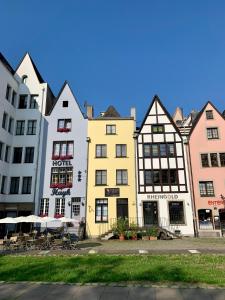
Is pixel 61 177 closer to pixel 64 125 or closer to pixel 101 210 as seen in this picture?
pixel 101 210

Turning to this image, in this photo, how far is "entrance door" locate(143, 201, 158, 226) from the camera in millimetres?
27062

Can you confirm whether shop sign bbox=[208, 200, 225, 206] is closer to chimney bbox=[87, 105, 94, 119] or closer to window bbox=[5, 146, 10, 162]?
chimney bbox=[87, 105, 94, 119]

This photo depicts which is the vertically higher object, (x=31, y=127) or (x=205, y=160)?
(x=31, y=127)

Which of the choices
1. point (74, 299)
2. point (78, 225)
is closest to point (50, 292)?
point (74, 299)

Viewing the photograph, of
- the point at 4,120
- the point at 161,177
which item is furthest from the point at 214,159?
the point at 4,120

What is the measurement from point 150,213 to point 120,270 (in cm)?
1753

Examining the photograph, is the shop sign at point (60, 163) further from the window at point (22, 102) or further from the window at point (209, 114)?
the window at point (209, 114)

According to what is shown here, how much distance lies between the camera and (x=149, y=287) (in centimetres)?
798

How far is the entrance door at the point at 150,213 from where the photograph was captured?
27062mm

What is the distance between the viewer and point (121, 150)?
2966cm

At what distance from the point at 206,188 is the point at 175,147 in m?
5.33

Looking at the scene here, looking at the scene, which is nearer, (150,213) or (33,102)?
(150,213)

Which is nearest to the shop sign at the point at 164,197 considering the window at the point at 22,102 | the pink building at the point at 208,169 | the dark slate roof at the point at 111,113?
the pink building at the point at 208,169

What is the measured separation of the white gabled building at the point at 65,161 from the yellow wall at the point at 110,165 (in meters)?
0.76
